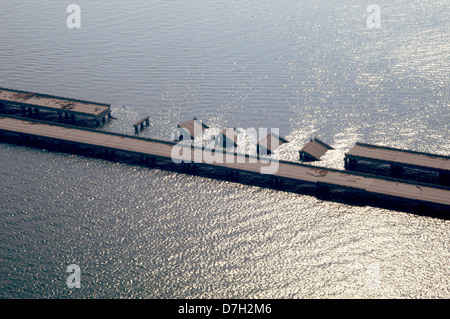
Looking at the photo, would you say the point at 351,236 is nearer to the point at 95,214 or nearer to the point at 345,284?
the point at 345,284

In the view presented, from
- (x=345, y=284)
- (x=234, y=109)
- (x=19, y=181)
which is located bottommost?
(x=345, y=284)

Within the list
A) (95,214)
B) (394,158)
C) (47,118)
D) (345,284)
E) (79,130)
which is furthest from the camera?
(47,118)

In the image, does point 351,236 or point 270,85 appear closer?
point 351,236

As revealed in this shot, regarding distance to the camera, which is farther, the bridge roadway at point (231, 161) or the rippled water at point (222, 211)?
the bridge roadway at point (231, 161)

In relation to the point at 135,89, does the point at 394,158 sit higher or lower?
lower

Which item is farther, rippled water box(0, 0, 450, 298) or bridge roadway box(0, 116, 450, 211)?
bridge roadway box(0, 116, 450, 211)

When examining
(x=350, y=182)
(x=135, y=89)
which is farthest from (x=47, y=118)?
(x=350, y=182)

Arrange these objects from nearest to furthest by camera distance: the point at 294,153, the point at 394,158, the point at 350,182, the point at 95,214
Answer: the point at 95,214
the point at 350,182
the point at 394,158
the point at 294,153

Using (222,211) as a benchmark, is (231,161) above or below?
above

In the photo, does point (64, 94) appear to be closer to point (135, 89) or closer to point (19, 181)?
point (135, 89)

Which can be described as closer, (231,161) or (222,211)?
(222,211)

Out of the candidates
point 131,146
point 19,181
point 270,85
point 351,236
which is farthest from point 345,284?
point 270,85
